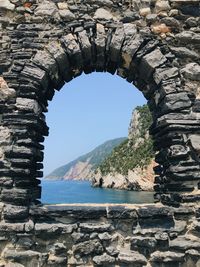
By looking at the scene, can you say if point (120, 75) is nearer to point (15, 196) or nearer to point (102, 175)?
point (15, 196)

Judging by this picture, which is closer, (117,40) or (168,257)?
(168,257)

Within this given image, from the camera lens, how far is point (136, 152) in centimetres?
7138

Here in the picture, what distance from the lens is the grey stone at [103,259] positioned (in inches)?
193

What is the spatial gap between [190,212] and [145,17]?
3248 mm

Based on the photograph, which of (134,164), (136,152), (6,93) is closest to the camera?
(6,93)

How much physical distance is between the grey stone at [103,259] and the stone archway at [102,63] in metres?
1.27

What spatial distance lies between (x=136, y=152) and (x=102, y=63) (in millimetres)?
65914

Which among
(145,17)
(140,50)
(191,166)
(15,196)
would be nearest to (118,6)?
(145,17)

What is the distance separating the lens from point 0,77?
5629 millimetres

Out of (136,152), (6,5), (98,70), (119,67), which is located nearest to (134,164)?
(136,152)

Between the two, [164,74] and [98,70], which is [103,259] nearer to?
[164,74]

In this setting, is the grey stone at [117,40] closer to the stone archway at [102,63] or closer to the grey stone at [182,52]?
the stone archway at [102,63]

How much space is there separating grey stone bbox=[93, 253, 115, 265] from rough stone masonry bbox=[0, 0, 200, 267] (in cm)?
1

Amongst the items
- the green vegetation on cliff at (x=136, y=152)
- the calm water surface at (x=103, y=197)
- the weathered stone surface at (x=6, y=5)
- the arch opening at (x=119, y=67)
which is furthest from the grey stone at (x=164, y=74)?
the green vegetation on cliff at (x=136, y=152)
